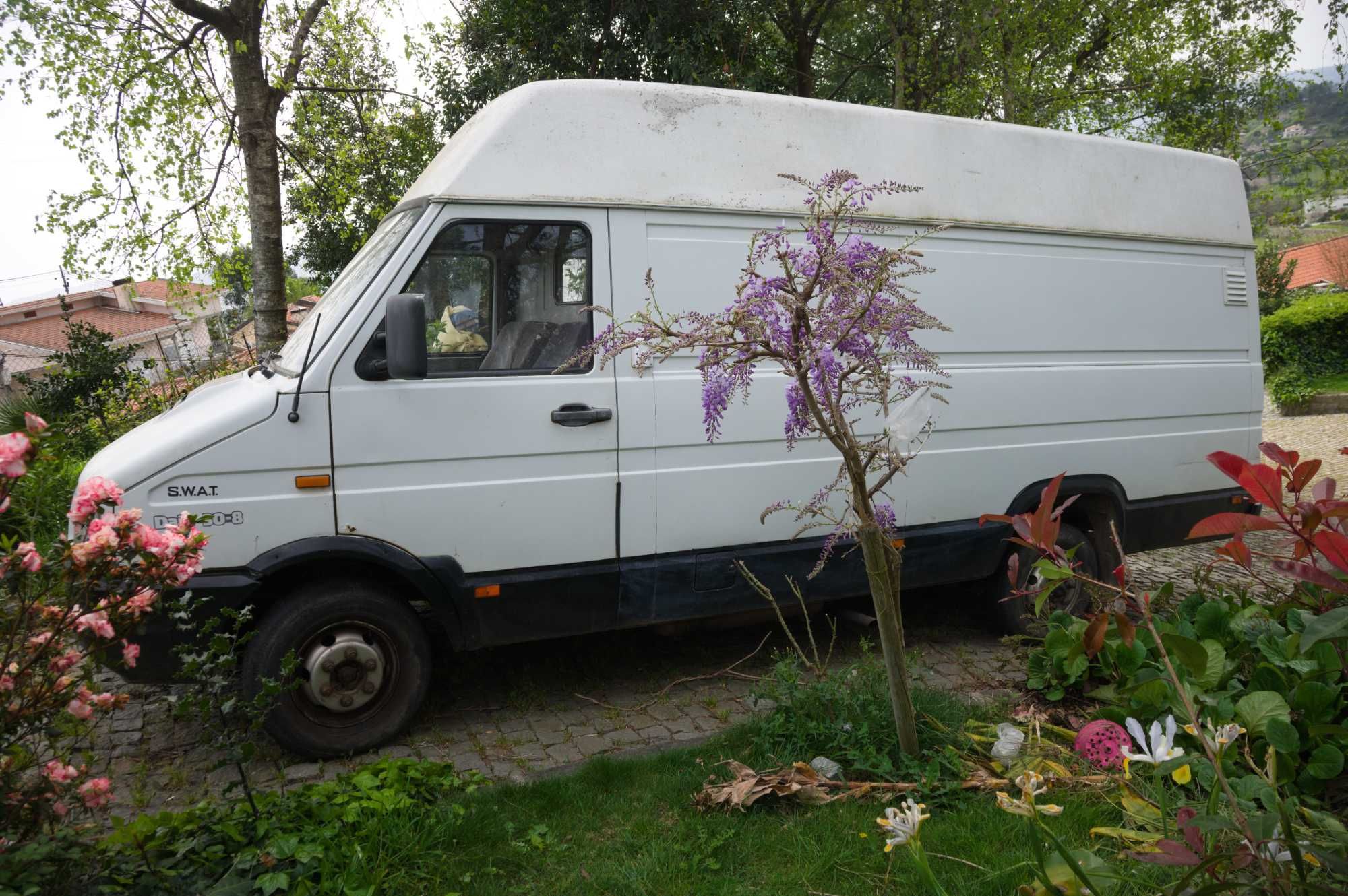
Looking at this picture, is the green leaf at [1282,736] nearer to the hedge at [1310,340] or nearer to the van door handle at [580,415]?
the van door handle at [580,415]

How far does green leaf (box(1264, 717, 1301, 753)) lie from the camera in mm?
2578

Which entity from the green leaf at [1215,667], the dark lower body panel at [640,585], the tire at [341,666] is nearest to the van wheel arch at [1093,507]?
the dark lower body panel at [640,585]

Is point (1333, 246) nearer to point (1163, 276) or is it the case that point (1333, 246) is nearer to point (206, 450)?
point (1163, 276)

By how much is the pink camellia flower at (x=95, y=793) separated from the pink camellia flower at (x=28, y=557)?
605 millimetres

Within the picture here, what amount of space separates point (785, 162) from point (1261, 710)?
314 centimetres

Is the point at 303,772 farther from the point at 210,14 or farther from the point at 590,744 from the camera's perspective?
the point at 210,14

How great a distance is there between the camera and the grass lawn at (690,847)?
2.83 meters

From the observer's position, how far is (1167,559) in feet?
25.8

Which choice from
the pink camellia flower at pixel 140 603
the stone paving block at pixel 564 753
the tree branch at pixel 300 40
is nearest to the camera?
the pink camellia flower at pixel 140 603

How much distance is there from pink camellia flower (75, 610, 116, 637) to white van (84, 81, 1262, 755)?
1322 mm

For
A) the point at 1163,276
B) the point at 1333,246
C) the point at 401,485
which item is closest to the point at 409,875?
the point at 401,485

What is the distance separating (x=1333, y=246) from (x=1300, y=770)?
37856 millimetres

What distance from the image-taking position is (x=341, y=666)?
13.0 feet

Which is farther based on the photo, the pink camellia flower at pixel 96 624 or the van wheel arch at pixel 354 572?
the van wheel arch at pixel 354 572
